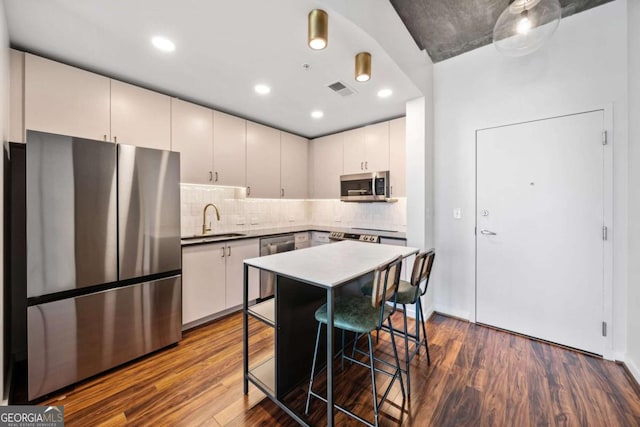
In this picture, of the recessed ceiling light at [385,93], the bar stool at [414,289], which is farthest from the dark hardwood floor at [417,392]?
the recessed ceiling light at [385,93]

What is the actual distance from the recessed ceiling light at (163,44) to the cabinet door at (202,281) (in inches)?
68.0

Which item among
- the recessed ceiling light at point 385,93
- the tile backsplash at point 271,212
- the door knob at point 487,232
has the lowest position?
the door knob at point 487,232

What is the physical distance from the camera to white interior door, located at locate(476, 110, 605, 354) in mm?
2189

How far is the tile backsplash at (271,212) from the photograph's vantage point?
3242mm

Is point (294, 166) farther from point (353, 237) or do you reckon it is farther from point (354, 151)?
point (353, 237)

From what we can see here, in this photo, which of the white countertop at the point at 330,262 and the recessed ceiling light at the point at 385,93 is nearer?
the white countertop at the point at 330,262

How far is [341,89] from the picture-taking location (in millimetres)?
2646

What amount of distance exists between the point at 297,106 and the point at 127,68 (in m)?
1.67

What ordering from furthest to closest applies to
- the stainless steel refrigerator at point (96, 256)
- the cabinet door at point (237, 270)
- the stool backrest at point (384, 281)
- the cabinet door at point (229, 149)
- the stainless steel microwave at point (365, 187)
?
the stainless steel microwave at point (365, 187), the cabinet door at point (229, 149), the cabinet door at point (237, 270), the stainless steel refrigerator at point (96, 256), the stool backrest at point (384, 281)

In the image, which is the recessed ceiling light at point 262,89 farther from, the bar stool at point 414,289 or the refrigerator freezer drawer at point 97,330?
the bar stool at point 414,289

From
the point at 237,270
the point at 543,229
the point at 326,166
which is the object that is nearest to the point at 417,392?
the point at 543,229

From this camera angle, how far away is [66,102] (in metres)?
2.05

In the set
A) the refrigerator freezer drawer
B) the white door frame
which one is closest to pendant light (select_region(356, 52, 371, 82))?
the white door frame

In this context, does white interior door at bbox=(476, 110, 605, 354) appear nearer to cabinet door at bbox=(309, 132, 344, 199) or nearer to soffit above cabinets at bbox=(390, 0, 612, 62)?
soffit above cabinets at bbox=(390, 0, 612, 62)
